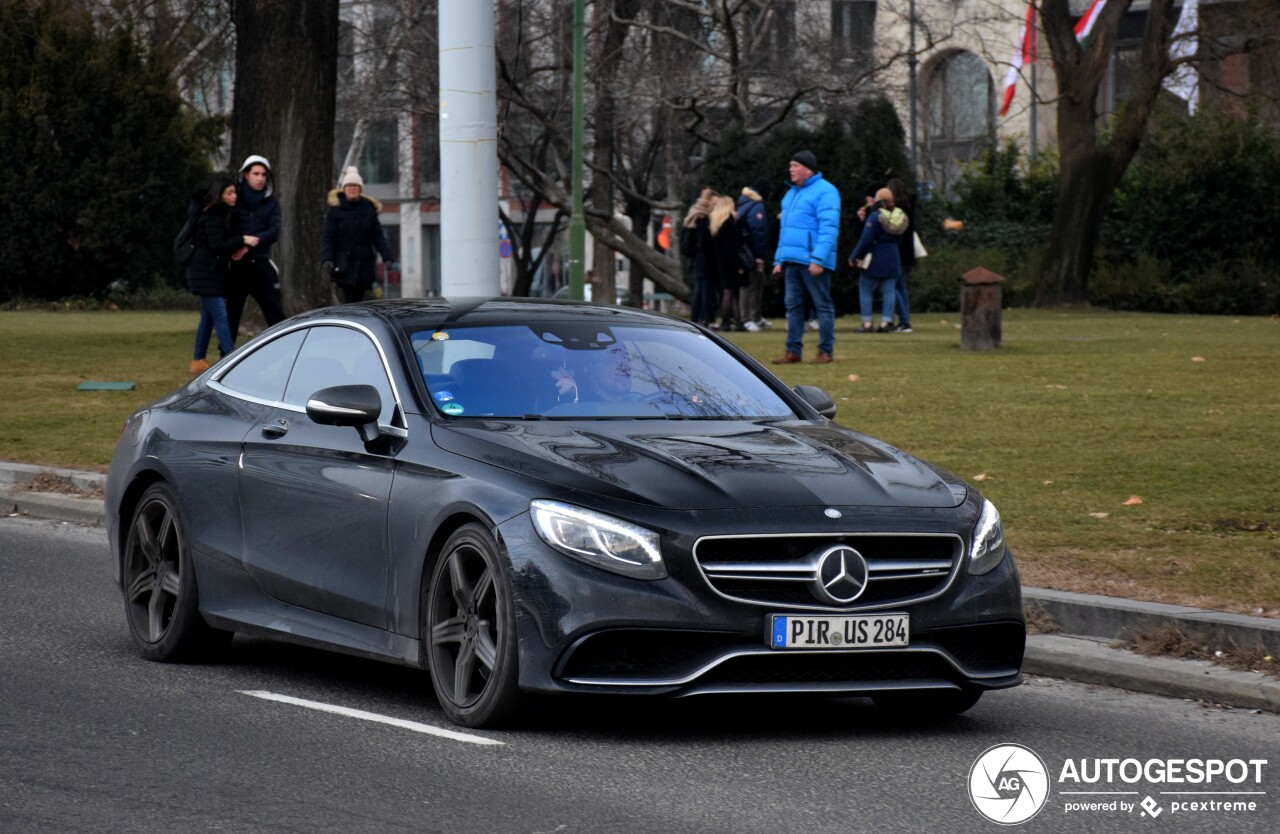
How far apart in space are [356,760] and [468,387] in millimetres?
1682

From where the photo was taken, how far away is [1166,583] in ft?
29.6

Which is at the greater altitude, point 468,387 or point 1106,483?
point 468,387

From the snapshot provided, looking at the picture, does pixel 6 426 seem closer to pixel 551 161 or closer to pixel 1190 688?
pixel 1190 688

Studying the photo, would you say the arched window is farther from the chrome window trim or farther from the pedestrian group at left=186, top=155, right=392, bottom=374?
the chrome window trim

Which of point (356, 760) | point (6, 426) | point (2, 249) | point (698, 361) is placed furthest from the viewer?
point (2, 249)

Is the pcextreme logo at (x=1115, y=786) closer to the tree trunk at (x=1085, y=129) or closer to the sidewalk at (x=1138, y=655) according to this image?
the sidewalk at (x=1138, y=655)

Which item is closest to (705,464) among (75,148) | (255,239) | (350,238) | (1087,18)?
(255,239)

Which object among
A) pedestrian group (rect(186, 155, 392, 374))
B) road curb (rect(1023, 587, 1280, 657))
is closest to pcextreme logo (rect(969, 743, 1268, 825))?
road curb (rect(1023, 587, 1280, 657))

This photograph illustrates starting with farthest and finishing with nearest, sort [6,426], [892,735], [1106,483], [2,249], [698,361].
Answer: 1. [2,249]
2. [6,426]
3. [1106,483]
4. [698,361]
5. [892,735]

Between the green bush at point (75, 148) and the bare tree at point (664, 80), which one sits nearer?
the bare tree at point (664, 80)

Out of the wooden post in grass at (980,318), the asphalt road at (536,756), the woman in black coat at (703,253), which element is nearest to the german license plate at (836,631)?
the asphalt road at (536,756)

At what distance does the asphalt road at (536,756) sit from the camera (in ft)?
18.9

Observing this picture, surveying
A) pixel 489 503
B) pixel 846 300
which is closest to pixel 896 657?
pixel 489 503

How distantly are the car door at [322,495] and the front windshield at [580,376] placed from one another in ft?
0.79
